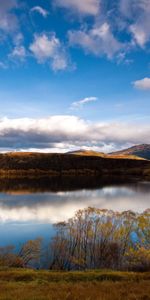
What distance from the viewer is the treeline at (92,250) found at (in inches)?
1255

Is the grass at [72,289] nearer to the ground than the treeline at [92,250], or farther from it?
farther from it

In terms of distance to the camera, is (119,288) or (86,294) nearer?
(86,294)

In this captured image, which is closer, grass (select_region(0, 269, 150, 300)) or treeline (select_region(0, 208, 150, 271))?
grass (select_region(0, 269, 150, 300))

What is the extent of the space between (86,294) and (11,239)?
33726mm

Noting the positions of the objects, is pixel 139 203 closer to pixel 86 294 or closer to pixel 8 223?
pixel 8 223

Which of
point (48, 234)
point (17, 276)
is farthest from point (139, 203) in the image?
point (17, 276)

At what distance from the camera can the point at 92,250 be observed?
1513 inches

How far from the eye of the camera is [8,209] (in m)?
72.9

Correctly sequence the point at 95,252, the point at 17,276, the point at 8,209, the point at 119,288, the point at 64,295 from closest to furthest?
the point at 64,295, the point at 119,288, the point at 17,276, the point at 95,252, the point at 8,209

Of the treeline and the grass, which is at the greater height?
the grass

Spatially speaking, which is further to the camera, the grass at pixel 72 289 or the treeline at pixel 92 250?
the treeline at pixel 92 250

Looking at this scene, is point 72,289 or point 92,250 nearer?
point 72,289

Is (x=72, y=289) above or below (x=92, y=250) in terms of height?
above

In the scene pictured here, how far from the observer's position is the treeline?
3188 cm
